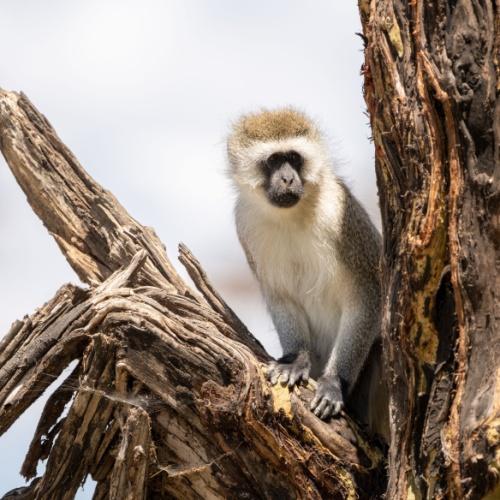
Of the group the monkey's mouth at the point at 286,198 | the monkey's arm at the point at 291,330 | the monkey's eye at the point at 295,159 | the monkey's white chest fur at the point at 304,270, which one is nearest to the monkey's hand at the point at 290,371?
the monkey's arm at the point at 291,330

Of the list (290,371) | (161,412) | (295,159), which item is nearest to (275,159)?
(295,159)

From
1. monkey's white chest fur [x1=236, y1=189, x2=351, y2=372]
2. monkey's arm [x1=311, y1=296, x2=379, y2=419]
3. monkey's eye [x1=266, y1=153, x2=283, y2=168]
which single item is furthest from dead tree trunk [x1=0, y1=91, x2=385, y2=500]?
monkey's eye [x1=266, y1=153, x2=283, y2=168]

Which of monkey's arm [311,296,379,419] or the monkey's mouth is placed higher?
the monkey's mouth

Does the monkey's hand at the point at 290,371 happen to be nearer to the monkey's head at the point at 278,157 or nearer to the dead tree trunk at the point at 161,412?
the dead tree trunk at the point at 161,412

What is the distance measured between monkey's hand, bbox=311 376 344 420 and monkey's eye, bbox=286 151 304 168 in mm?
1487

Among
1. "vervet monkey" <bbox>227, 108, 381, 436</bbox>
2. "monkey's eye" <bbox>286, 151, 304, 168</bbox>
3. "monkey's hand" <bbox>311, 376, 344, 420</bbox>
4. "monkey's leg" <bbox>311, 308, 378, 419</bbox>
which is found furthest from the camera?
"monkey's eye" <bbox>286, 151, 304, 168</bbox>

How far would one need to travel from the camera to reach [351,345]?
19.2 ft

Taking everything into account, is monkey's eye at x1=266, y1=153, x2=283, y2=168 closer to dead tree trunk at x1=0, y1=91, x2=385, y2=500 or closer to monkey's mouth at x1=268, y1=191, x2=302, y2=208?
monkey's mouth at x1=268, y1=191, x2=302, y2=208

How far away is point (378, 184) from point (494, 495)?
1.57 metres

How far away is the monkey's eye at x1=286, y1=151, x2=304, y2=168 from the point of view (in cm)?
624

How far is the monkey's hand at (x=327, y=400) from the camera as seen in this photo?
17.3 feet

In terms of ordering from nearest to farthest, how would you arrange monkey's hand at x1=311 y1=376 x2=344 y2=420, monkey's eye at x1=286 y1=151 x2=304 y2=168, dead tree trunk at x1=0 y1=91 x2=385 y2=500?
1. dead tree trunk at x1=0 y1=91 x2=385 y2=500
2. monkey's hand at x1=311 y1=376 x2=344 y2=420
3. monkey's eye at x1=286 y1=151 x2=304 y2=168

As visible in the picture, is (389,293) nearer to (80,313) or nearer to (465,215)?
(465,215)

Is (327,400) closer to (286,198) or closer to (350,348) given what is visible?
(350,348)
